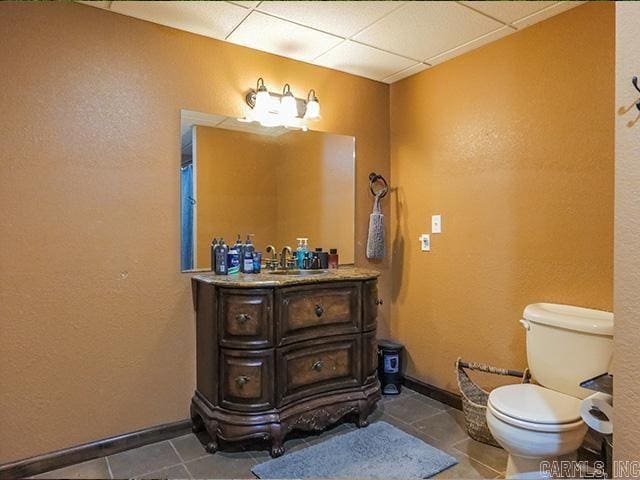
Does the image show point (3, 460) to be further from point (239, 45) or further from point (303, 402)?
point (239, 45)

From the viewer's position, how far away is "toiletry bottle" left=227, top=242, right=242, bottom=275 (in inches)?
89.3

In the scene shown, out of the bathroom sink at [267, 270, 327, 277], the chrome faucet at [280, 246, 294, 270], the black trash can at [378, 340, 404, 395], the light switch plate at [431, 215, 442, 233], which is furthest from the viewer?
the black trash can at [378, 340, 404, 395]

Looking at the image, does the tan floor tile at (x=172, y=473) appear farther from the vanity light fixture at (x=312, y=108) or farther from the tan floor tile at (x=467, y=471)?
the vanity light fixture at (x=312, y=108)

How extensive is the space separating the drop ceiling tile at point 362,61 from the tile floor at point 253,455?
2.03m

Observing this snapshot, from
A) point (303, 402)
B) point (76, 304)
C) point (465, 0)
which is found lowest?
point (303, 402)

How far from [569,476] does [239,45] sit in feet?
8.40

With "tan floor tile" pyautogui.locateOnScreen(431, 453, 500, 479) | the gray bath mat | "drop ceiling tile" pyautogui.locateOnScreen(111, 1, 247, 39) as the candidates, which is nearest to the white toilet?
"tan floor tile" pyautogui.locateOnScreen(431, 453, 500, 479)

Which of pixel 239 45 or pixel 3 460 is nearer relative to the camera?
pixel 3 460

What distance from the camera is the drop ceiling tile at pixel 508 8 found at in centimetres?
149

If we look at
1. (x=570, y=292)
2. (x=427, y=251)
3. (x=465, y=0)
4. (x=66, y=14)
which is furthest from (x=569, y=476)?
(x=66, y=14)

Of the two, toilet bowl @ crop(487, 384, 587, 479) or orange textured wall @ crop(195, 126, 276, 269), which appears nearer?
toilet bowl @ crop(487, 384, 587, 479)

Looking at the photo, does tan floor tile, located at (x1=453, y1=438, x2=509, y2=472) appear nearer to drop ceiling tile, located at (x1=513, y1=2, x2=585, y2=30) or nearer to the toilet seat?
the toilet seat

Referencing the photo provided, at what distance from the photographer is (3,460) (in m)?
1.77

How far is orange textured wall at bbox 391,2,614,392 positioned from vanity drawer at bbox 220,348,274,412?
1.21 metres
